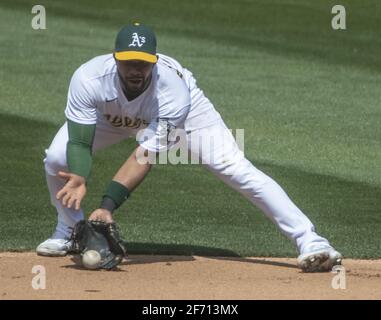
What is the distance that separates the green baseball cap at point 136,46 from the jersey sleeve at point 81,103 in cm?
35

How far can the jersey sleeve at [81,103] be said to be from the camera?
743 cm

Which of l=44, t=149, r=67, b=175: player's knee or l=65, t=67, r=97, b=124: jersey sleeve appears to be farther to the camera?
l=44, t=149, r=67, b=175: player's knee

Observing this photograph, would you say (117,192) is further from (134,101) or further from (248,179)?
(248,179)

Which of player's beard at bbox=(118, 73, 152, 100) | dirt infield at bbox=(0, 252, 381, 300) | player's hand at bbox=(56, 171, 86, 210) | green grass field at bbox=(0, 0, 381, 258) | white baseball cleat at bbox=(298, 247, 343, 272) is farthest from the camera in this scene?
green grass field at bbox=(0, 0, 381, 258)

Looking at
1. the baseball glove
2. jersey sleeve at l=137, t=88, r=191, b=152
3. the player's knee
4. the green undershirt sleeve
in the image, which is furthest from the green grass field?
the green undershirt sleeve

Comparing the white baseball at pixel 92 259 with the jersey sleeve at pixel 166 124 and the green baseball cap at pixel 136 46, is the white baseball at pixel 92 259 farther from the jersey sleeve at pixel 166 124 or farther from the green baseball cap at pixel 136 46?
the green baseball cap at pixel 136 46

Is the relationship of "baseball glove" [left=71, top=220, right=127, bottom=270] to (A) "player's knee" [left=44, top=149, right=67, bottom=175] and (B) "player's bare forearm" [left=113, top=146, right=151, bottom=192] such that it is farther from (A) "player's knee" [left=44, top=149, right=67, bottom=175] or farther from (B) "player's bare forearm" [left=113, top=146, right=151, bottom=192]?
(A) "player's knee" [left=44, top=149, right=67, bottom=175]

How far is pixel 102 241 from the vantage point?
7566mm

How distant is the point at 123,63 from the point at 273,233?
8.72ft

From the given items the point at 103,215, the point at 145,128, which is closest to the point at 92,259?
the point at 103,215

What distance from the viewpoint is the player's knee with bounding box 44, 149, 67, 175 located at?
7.86 m

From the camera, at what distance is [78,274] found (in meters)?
7.53

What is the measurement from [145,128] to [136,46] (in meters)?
0.65

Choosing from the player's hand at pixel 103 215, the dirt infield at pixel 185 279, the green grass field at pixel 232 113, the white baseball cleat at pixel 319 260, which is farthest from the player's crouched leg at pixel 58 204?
the white baseball cleat at pixel 319 260
